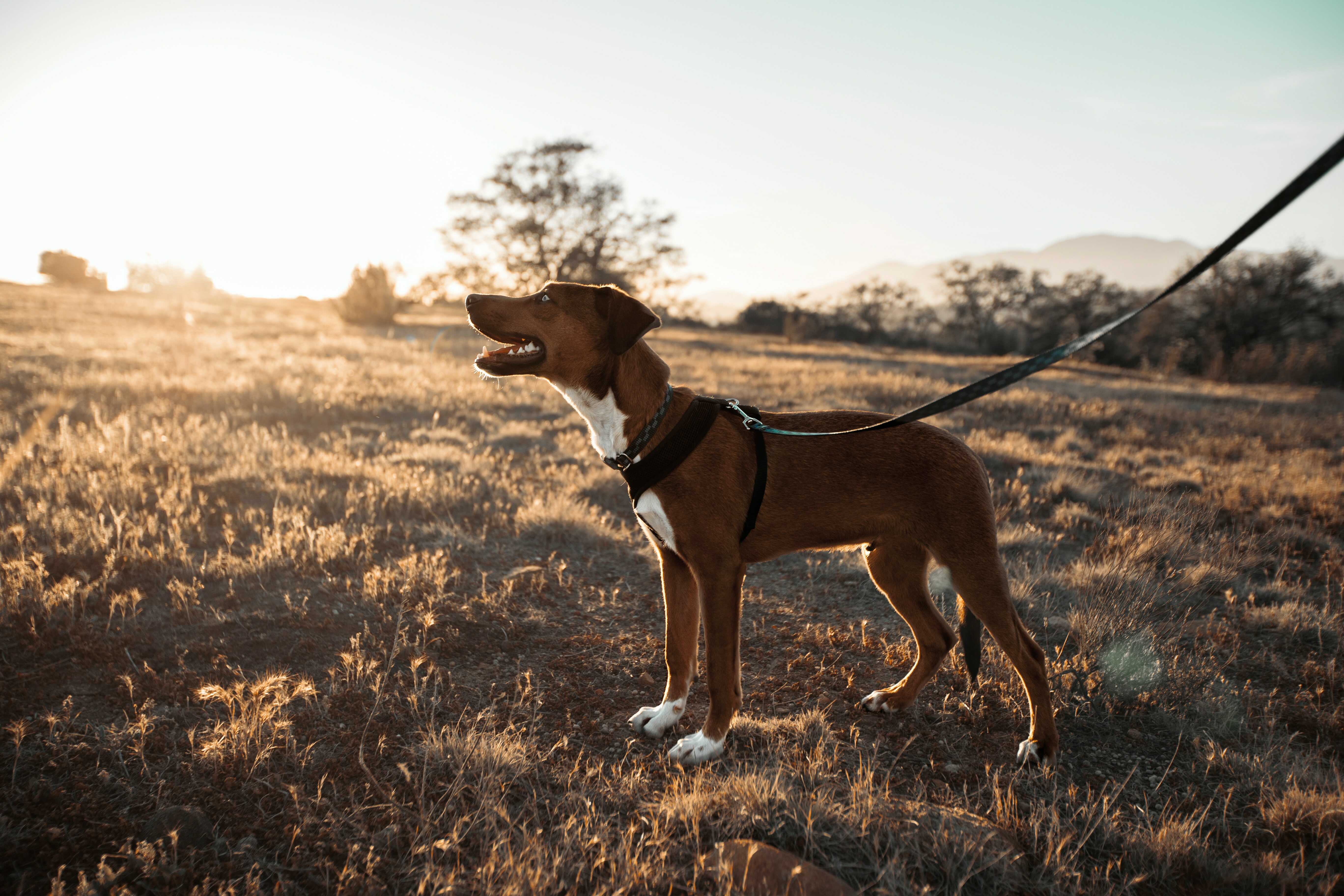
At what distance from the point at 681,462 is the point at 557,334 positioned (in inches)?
33.6

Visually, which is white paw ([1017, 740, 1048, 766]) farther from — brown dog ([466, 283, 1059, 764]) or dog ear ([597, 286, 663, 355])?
dog ear ([597, 286, 663, 355])

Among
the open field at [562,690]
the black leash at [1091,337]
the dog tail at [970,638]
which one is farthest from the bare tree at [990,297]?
the black leash at [1091,337]

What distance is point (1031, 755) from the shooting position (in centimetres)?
310

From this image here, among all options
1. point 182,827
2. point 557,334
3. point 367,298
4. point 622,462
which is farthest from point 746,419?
point 367,298

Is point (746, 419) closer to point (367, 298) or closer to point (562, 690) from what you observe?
point (562, 690)

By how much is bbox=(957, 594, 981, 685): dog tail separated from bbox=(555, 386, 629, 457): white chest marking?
6.00ft

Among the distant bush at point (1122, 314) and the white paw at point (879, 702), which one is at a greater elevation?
the distant bush at point (1122, 314)

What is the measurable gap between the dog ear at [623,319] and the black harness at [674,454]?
0.34 m

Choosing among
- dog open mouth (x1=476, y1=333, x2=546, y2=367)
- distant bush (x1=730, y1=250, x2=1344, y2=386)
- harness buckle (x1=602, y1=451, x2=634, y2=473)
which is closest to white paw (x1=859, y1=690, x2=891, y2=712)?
harness buckle (x1=602, y1=451, x2=634, y2=473)

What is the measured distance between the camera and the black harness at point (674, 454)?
119 inches

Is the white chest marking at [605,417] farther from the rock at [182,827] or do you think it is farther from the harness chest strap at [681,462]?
the rock at [182,827]

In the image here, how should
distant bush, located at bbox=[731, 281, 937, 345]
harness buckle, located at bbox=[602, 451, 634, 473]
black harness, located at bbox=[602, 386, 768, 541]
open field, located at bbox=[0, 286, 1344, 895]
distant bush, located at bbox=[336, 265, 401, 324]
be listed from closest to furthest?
open field, located at bbox=[0, 286, 1344, 895] < black harness, located at bbox=[602, 386, 768, 541] < harness buckle, located at bbox=[602, 451, 634, 473] < distant bush, located at bbox=[336, 265, 401, 324] < distant bush, located at bbox=[731, 281, 937, 345]

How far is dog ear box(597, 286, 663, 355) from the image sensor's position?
118 inches

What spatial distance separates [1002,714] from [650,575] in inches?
105
